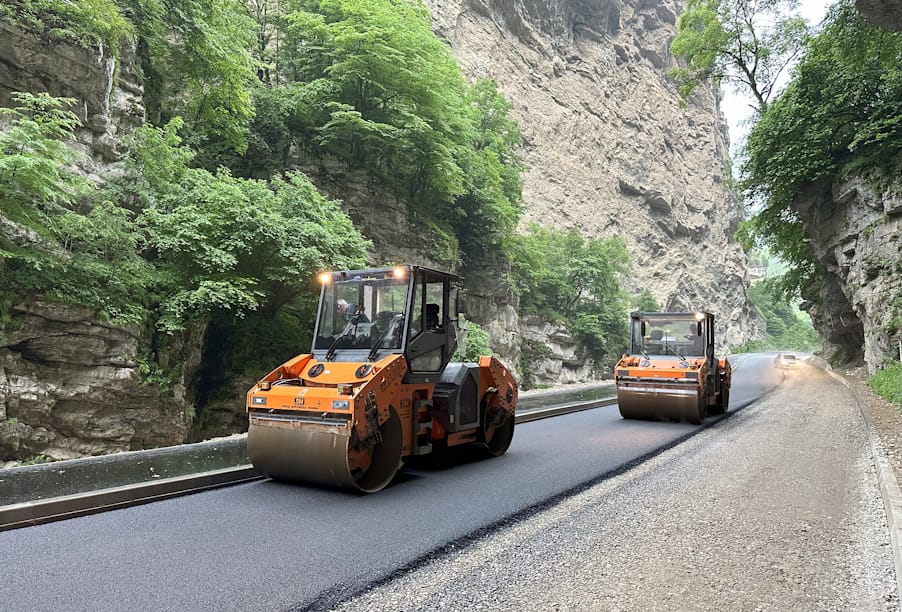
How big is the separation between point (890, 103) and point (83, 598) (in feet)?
72.7

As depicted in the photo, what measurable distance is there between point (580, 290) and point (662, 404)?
2233 centimetres

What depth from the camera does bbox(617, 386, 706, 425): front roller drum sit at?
35.8 ft

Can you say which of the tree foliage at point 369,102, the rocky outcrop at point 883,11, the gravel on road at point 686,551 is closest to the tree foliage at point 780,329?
the tree foliage at point 369,102

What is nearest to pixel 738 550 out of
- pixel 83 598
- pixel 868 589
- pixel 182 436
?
pixel 868 589

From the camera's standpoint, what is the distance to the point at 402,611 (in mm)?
3246

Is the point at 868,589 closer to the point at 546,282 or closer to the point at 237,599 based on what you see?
the point at 237,599

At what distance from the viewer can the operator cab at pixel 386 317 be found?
637 centimetres

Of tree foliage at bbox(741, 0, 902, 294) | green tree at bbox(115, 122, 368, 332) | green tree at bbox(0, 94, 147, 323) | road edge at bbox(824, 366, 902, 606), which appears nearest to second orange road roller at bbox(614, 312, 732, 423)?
road edge at bbox(824, 366, 902, 606)

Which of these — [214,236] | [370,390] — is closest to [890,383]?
[370,390]

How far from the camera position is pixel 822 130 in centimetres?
1856

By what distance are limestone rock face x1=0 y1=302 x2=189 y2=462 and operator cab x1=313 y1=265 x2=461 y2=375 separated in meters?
6.20

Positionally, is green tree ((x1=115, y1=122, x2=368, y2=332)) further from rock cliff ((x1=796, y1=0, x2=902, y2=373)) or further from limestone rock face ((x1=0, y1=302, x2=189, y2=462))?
rock cliff ((x1=796, y1=0, x2=902, y2=373))

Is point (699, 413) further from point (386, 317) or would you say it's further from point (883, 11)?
point (386, 317)

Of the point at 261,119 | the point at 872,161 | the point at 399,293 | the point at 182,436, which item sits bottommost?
the point at 182,436
